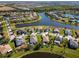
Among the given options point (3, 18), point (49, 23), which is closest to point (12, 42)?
point (3, 18)

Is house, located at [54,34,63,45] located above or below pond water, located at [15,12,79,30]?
below

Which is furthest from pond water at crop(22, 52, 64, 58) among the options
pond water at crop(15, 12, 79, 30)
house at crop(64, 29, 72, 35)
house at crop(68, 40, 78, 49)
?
pond water at crop(15, 12, 79, 30)

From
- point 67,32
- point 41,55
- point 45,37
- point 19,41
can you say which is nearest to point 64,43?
point 67,32

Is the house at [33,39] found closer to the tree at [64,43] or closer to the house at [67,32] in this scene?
the tree at [64,43]

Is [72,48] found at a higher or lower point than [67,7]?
lower

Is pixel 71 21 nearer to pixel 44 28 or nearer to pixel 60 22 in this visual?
pixel 60 22

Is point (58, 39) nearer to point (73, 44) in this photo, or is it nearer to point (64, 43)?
point (64, 43)

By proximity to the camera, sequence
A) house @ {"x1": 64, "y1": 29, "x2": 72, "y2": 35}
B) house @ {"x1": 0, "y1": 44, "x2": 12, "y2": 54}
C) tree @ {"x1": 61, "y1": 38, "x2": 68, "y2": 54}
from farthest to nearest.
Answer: house @ {"x1": 64, "y1": 29, "x2": 72, "y2": 35} < tree @ {"x1": 61, "y1": 38, "x2": 68, "y2": 54} < house @ {"x1": 0, "y1": 44, "x2": 12, "y2": 54}

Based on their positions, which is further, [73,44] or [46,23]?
[46,23]

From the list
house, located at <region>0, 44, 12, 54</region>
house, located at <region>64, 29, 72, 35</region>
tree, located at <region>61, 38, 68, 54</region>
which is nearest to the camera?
house, located at <region>0, 44, 12, 54</region>

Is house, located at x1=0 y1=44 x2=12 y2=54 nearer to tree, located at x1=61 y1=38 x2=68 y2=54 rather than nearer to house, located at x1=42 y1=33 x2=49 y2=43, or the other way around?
house, located at x1=42 y1=33 x2=49 y2=43

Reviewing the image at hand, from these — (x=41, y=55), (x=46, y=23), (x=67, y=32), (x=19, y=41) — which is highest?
(x=46, y=23)
